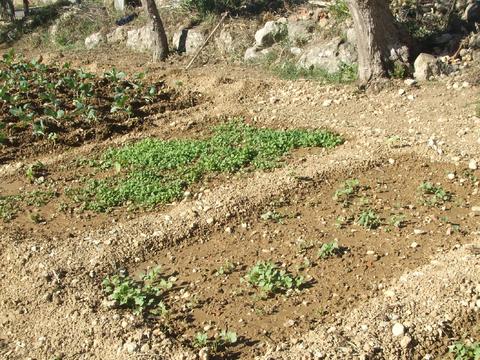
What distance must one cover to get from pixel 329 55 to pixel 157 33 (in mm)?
4135

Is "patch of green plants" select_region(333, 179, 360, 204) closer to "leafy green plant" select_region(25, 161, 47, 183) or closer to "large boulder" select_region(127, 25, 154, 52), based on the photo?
"leafy green plant" select_region(25, 161, 47, 183)

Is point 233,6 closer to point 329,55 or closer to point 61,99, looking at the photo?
point 329,55

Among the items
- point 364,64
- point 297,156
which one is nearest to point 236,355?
point 297,156

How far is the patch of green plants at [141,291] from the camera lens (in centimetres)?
518

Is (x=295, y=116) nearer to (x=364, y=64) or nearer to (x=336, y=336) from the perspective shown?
(x=364, y=64)

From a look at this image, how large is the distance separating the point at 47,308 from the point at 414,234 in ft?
11.4

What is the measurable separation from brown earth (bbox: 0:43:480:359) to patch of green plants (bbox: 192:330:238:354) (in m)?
0.06

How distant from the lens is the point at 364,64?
9.53m

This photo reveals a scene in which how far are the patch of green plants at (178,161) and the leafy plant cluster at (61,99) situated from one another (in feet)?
4.82

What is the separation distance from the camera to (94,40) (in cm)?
1538

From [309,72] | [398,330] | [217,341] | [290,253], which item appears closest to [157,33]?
[309,72]

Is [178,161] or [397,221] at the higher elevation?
[178,161]

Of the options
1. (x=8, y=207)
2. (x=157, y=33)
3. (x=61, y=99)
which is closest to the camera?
(x=8, y=207)

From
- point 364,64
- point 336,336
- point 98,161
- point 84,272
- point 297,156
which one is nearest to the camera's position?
point 336,336
